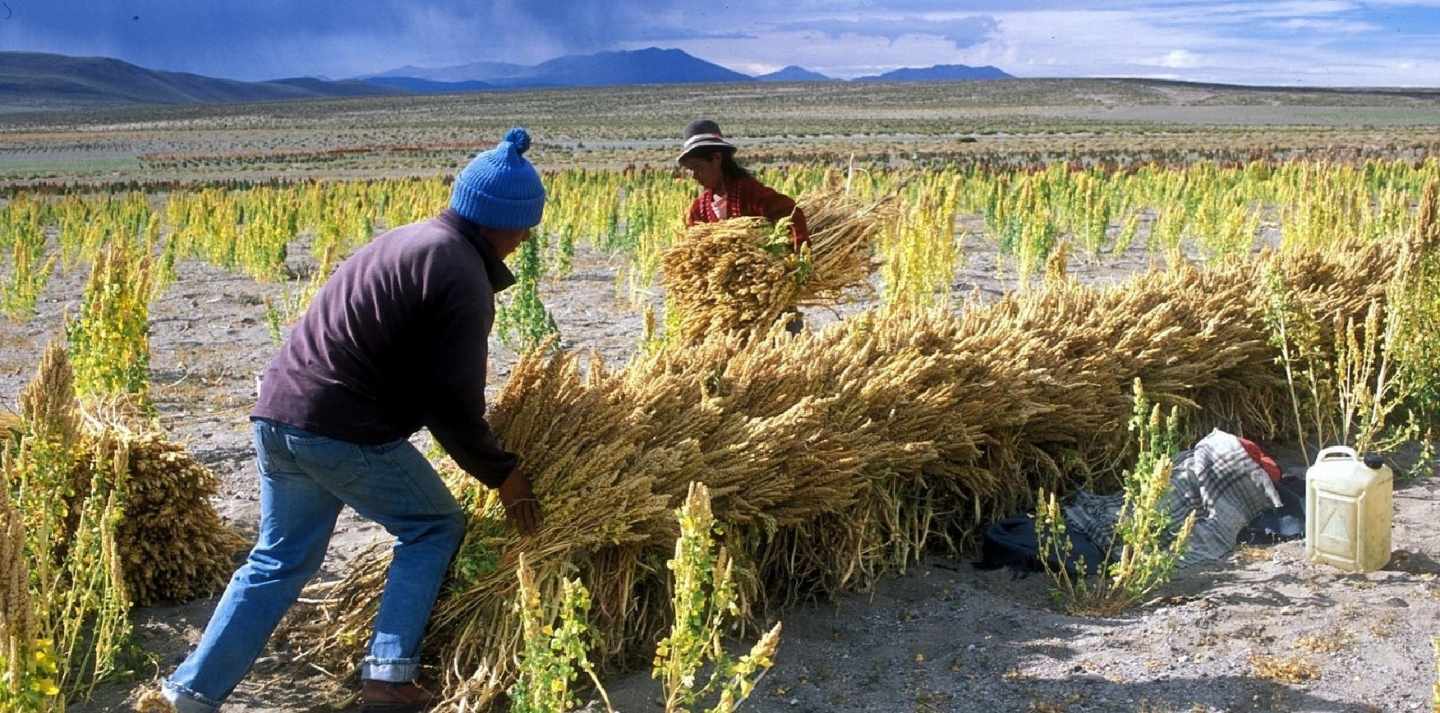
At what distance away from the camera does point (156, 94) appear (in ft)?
535

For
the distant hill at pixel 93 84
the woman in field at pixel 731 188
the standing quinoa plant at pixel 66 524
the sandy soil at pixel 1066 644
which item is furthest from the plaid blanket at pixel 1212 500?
the distant hill at pixel 93 84

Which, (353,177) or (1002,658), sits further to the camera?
(353,177)

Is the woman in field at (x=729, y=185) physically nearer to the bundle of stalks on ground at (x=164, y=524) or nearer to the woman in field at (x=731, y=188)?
the woman in field at (x=731, y=188)

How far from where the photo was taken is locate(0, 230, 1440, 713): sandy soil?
296cm

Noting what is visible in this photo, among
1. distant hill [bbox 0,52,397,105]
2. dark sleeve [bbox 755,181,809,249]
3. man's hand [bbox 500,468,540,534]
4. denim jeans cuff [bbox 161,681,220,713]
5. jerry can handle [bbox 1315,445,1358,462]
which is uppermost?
distant hill [bbox 0,52,397,105]

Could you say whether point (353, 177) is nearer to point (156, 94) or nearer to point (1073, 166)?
point (1073, 166)

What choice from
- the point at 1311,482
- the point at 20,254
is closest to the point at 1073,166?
the point at 20,254

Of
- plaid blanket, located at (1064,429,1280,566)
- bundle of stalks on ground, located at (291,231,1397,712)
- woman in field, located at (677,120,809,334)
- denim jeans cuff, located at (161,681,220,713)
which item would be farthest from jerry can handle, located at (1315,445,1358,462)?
denim jeans cuff, located at (161,681,220,713)

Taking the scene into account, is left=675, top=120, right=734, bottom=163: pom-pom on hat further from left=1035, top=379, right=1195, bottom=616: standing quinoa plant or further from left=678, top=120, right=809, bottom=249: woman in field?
left=1035, top=379, right=1195, bottom=616: standing quinoa plant

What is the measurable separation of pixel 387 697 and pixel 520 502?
0.50 meters

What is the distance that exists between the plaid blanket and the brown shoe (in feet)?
6.95

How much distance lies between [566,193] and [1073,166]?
38.2 ft

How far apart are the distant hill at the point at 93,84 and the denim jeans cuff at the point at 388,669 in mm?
143780

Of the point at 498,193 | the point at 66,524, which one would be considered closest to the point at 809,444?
the point at 498,193
